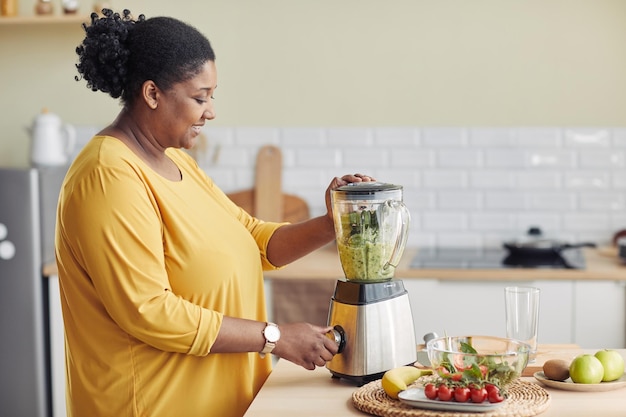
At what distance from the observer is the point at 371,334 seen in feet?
6.84

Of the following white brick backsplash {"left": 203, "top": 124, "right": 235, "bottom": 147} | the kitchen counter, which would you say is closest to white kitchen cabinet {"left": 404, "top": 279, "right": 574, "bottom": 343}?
white brick backsplash {"left": 203, "top": 124, "right": 235, "bottom": 147}

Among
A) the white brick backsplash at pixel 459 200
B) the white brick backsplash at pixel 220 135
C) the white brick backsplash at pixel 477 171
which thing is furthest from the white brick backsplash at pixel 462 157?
the white brick backsplash at pixel 220 135

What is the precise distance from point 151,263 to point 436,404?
0.66 meters

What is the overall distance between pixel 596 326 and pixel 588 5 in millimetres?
1439

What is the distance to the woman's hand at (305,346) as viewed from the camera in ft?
6.67

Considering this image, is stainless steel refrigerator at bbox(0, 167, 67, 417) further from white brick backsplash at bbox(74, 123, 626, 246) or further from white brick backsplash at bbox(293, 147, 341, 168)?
white brick backsplash at bbox(293, 147, 341, 168)

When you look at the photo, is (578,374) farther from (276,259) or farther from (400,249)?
(276,259)

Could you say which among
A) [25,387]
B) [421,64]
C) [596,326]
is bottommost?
[25,387]

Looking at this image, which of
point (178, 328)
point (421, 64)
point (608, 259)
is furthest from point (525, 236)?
point (178, 328)

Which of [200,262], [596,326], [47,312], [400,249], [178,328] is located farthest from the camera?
[47,312]

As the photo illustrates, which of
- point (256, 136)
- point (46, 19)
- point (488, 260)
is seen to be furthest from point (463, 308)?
point (46, 19)

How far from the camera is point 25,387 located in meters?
3.73

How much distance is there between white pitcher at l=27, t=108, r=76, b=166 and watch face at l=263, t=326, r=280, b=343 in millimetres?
2354

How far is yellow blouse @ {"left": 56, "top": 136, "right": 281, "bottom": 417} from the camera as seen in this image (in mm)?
1893
